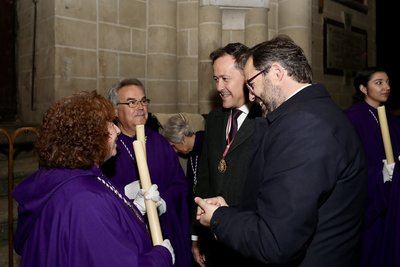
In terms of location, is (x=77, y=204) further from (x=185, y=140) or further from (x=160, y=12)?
(x=160, y=12)

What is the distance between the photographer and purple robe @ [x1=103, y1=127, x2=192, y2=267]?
2.65 m

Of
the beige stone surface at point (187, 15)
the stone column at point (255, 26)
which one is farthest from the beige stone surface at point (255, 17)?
the beige stone surface at point (187, 15)

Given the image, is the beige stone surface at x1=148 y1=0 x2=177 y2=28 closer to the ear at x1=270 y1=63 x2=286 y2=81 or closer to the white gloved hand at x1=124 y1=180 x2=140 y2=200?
the white gloved hand at x1=124 y1=180 x2=140 y2=200

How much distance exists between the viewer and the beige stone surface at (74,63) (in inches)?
142

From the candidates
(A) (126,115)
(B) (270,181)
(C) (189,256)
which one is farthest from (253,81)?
(C) (189,256)

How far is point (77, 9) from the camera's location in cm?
371

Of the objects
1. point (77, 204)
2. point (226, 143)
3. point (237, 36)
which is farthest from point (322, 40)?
point (77, 204)

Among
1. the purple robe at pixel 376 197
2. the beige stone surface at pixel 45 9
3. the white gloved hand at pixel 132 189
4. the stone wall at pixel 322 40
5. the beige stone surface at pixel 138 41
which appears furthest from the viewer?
the stone wall at pixel 322 40

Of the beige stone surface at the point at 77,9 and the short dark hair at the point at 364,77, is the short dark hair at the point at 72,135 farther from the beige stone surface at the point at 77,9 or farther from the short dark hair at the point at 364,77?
the short dark hair at the point at 364,77

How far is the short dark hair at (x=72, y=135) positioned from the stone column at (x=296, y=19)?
365 centimetres

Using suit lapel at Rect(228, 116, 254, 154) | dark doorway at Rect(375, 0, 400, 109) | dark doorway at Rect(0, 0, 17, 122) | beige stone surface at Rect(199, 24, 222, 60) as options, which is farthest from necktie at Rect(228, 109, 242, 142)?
dark doorway at Rect(375, 0, 400, 109)

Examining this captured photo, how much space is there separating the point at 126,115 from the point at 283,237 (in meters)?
1.71

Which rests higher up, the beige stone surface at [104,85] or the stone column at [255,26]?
the stone column at [255,26]

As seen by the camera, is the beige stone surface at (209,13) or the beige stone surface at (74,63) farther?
the beige stone surface at (209,13)
